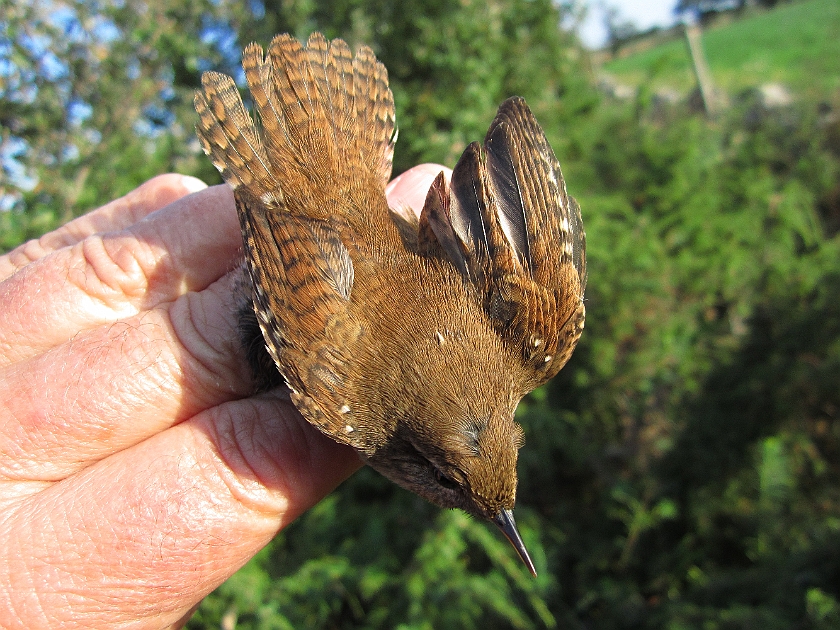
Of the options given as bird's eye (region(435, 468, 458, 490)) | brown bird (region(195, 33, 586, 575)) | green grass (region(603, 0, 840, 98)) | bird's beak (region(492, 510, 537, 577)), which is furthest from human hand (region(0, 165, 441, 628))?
green grass (region(603, 0, 840, 98))

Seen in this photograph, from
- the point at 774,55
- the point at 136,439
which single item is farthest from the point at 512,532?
the point at 774,55

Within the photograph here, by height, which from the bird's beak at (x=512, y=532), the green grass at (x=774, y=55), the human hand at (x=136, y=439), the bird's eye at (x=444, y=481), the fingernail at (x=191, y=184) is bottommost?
the green grass at (x=774, y=55)

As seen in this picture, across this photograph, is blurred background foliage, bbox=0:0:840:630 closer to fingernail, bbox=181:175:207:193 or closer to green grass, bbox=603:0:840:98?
fingernail, bbox=181:175:207:193

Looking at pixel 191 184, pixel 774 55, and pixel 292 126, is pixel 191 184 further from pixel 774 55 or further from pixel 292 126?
pixel 774 55

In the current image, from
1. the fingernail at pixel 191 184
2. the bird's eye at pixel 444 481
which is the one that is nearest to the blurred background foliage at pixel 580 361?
the fingernail at pixel 191 184

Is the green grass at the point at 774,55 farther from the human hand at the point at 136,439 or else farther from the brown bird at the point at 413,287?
the human hand at the point at 136,439
